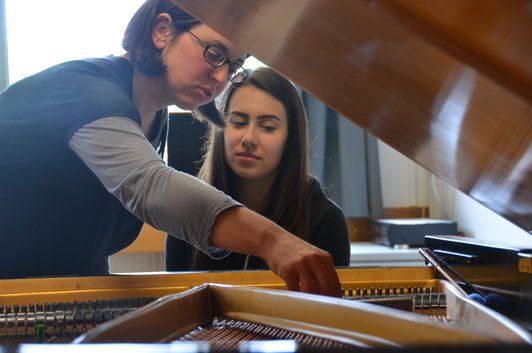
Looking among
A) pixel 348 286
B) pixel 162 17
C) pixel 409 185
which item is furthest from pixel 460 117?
pixel 409 185

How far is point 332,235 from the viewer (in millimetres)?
1897

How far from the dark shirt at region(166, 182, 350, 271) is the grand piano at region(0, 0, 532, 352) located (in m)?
0.69

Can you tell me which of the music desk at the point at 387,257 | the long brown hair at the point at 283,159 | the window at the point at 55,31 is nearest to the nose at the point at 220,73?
the long brown hair at the point at 283,159

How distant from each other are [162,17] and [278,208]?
2.27ft

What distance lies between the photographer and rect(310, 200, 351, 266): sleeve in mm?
1882

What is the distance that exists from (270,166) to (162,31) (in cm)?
61

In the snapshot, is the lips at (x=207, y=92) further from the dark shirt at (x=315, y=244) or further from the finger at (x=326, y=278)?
the finger at (x=326, y=278)

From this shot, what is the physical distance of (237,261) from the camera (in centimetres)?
186

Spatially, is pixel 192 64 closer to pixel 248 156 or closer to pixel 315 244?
pixel 248 156

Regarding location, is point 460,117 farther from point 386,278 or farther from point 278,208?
point 278,208

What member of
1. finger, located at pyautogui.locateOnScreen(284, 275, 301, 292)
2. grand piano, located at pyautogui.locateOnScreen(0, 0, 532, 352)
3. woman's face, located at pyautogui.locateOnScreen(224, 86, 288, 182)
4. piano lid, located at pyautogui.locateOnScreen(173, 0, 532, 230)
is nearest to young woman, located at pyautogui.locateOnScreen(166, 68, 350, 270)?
woman's face, located at pyautogui.locateOnScreen(224, 86, 288, 182)

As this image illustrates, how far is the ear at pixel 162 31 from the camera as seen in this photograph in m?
1.50

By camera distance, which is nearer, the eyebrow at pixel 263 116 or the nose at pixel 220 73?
the nose at pixel 220 73

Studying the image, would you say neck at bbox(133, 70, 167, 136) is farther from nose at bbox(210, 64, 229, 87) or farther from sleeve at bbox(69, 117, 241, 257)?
sleeve at bbox(69, 117, 241, 257)
